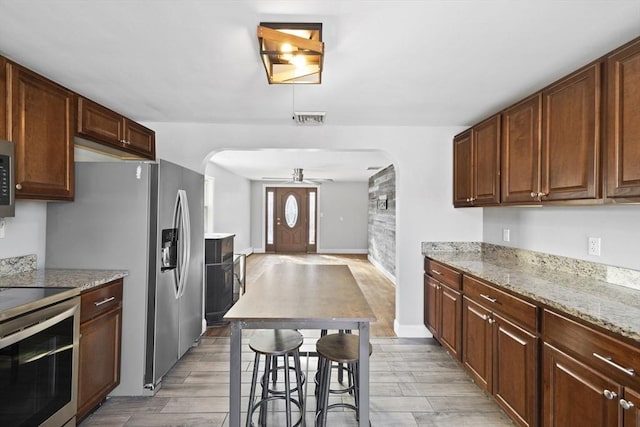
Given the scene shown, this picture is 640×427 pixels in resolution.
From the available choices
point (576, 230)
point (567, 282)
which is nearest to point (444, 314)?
point (567, 282)

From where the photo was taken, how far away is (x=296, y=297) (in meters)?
1.88

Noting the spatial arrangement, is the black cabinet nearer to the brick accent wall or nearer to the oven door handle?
the oven door handle

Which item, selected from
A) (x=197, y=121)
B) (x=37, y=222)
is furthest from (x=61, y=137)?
(x=197, y=121)

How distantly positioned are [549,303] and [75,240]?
3.11 metres

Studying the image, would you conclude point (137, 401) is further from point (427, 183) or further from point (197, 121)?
point (427, 183)

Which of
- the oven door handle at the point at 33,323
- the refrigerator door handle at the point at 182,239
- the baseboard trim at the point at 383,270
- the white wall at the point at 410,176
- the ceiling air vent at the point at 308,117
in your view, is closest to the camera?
the oven door handle at the point at 33,323

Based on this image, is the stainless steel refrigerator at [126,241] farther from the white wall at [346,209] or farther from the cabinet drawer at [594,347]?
the white wall at [346,209]

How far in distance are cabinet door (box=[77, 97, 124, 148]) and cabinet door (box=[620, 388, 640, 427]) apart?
348 cm

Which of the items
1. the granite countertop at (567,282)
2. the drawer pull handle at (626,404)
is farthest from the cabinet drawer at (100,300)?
the drawer pull handle at (626,404)

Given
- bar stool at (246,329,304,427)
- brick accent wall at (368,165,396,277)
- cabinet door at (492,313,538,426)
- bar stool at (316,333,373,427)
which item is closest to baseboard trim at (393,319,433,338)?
cabinet door at (492,313,538,426)

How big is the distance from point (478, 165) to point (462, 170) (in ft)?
1.10

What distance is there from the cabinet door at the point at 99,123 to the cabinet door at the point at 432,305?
328 cm

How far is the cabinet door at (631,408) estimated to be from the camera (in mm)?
1195

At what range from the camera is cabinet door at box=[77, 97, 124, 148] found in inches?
93.4
